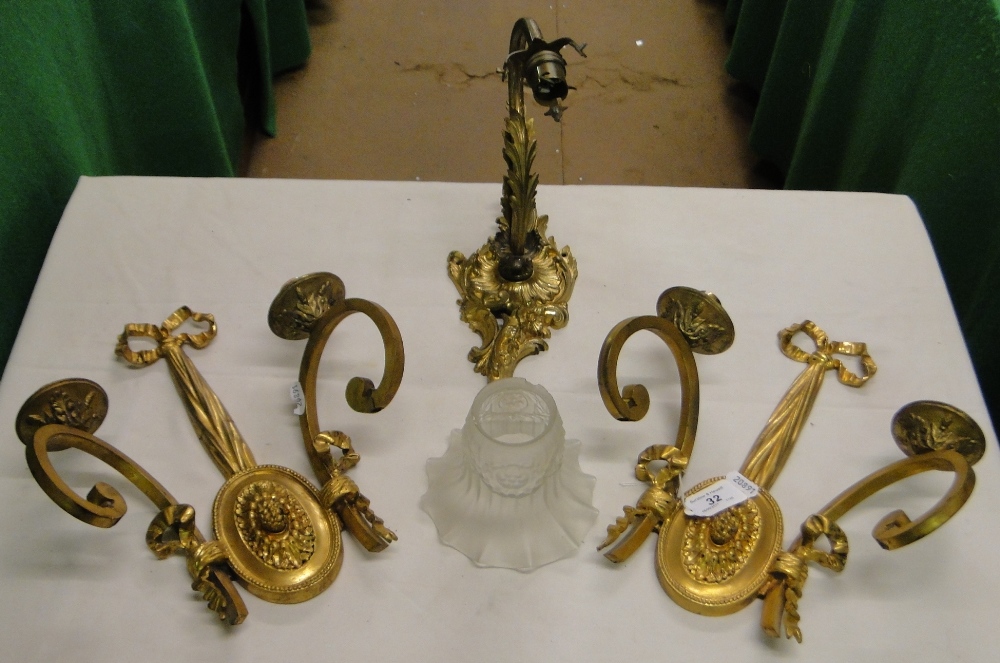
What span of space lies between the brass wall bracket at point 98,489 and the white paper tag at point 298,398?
5.4 inches

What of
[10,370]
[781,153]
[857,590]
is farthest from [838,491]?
[781,153]

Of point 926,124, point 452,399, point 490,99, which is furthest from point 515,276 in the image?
point 490,99

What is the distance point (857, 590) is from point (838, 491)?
95 mm

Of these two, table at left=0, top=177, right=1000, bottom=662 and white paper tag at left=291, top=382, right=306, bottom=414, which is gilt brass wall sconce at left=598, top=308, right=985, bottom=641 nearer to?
table at left=0, top=177, right=1000, bottom=662

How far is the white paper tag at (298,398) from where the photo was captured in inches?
29.4

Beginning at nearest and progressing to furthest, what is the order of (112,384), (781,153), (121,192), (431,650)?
(431,650), (112,384), (121,192), (781,153)

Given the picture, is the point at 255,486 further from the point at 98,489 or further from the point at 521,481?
the point at 521,481

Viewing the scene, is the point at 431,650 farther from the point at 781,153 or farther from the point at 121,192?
the point at 781,153

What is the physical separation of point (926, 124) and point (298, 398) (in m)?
0.85

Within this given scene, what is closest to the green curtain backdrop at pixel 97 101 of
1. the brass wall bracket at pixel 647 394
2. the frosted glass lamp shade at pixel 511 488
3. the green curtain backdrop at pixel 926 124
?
the frosted glass lamp shade at pixel 511 488

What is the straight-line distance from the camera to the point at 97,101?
1.06 meters

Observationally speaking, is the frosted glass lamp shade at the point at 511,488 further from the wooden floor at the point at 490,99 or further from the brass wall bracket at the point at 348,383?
the wooden floor at the point at 490,99

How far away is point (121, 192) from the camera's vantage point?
961 mm

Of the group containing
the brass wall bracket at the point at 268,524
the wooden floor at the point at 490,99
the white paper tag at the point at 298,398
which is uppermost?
the white paper tag at the point at 298,398
